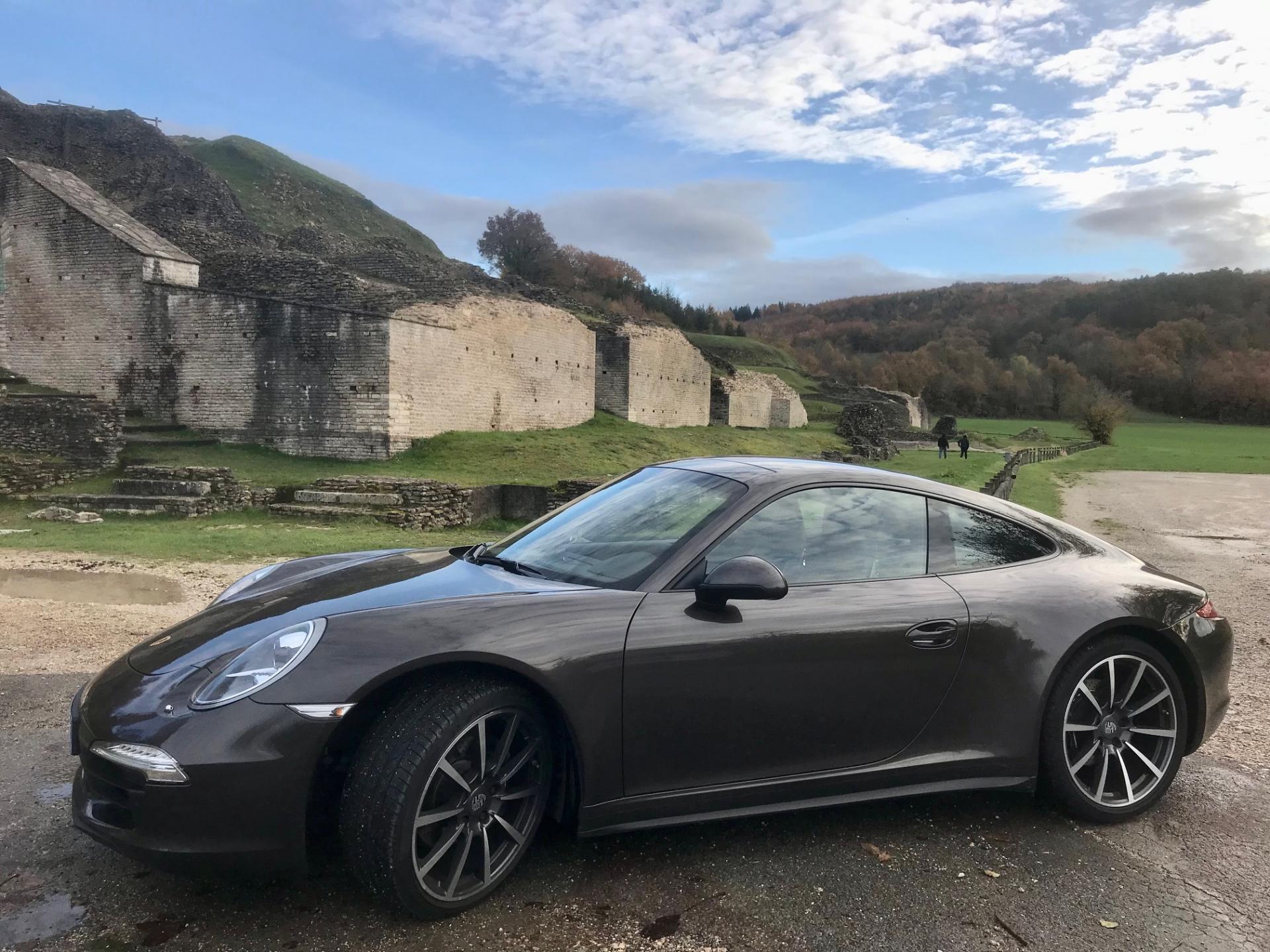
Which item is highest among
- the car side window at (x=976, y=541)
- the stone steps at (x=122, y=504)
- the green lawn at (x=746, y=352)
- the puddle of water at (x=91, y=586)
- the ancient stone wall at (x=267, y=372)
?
the green lawn at (x=746, y=352)

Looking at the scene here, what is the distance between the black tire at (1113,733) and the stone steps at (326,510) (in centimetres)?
1181

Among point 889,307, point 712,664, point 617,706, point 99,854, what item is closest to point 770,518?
point 712,664

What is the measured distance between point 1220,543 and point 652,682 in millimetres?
13747

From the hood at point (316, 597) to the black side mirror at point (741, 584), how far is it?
455 mm

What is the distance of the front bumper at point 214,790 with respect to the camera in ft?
7.21

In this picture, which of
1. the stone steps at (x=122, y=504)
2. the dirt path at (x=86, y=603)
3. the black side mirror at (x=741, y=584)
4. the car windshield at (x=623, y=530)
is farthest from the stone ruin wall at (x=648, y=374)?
the black side mirror at (x=741, y=584)

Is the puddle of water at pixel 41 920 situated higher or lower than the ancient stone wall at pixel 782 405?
lower

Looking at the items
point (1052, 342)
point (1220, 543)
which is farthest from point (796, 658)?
point (1052, 342)

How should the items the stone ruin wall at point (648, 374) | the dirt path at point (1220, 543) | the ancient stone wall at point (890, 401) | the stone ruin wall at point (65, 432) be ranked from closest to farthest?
the dirt path at point (1220, 543), the stone ruin wall at point (65, 432), the stone ruin wall at point (648, 374), the ancient stone wall at point (890, 401)

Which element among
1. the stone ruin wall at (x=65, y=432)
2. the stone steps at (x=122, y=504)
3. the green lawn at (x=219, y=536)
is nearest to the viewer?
the green lawn at (x=219, y=536)

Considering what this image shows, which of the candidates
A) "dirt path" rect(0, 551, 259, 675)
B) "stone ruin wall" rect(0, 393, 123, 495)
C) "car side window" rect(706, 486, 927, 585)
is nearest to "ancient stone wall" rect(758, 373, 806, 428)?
"stone ruin wall" rect(0, 393, 123, 495)

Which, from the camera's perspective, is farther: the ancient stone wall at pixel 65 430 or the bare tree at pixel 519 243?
the bare tree at pixel 519 243

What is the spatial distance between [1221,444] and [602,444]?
55962mm

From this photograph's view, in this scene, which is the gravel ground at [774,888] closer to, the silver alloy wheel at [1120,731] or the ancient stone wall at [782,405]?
the silver alloy wheel at [1120,731]
